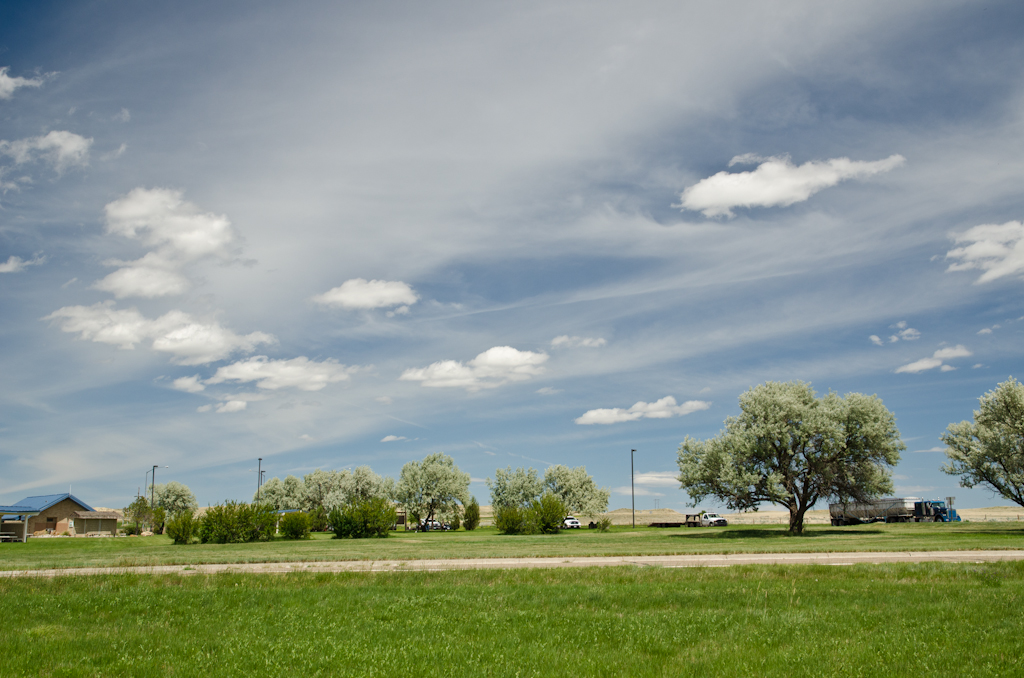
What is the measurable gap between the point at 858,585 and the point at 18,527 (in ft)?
225

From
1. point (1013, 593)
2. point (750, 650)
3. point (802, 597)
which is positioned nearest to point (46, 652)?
point (750, 650)

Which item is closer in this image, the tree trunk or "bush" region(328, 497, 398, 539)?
the tree trunk

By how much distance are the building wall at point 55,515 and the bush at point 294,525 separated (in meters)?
42.5

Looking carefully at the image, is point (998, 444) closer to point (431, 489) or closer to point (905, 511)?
point (905, 511)

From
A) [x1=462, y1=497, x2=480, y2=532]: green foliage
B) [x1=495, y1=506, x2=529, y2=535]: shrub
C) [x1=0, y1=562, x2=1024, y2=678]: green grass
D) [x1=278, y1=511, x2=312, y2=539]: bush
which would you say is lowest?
[x1=462, y1=497, x2=480, y2=532]: green foliage

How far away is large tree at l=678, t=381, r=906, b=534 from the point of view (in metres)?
49.3

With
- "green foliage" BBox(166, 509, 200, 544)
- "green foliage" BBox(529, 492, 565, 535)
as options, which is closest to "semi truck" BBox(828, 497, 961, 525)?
"green foliage" BBox(529, 492, 565, 535)

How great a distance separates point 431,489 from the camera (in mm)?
96625

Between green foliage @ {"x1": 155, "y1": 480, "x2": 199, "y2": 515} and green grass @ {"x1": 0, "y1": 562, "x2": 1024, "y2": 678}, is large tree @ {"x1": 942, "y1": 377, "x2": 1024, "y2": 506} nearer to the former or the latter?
green grass @ {"x1": 0, "y1": 562, "x2": 1024, "y2": 678}

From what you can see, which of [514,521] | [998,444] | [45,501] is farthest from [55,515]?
[998,444]

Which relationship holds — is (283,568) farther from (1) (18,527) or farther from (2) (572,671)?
(1) (18,527)

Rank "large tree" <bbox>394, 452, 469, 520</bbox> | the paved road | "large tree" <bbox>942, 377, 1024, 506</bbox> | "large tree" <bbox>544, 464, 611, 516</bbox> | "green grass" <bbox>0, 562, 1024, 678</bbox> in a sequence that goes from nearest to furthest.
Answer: "green grass" <bbox>0, 562, 1024, 678</bbox>
the paved road
"large tree" <bbox>942, 377, 1024, 506</bbox>
"large tree" <bbox>394, 452, 469, 520</bbox>
"large tree" <bbox>544, 464, 611, 516</bbox>

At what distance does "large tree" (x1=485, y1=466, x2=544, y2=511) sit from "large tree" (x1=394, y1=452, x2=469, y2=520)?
1464 centimetres

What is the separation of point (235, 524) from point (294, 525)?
5.04m
